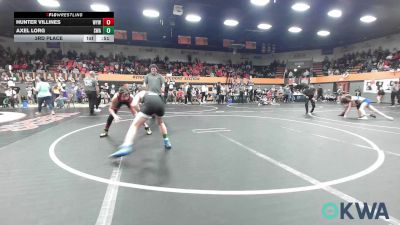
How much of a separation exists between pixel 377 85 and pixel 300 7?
528 inches

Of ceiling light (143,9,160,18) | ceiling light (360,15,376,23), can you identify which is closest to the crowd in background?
ceiling light (143,9,160,18)

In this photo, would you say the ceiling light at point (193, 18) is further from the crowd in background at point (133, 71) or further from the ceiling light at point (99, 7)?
the crowd in background at point (133, 71)

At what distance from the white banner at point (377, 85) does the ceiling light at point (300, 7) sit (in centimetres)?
1193

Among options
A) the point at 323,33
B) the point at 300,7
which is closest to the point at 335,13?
the point at 300,7

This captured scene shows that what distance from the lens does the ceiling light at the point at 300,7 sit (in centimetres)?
1370

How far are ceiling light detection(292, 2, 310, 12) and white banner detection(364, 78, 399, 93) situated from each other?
11929 millimetres

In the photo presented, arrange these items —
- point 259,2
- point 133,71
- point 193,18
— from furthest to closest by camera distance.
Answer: point 133,71, point 193,18, point 259,2

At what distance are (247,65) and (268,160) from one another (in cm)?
2958

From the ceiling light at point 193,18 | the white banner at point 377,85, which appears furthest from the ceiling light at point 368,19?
the ceiling light at point 193,18

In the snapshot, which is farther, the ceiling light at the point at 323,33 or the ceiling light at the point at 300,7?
the ceiling light at the point at 323,33

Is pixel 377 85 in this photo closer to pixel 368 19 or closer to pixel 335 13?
pixel 368 19

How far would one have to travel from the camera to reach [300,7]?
46.8ft

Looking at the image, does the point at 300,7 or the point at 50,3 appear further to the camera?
the point at 300,7

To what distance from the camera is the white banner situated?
68.7ft
